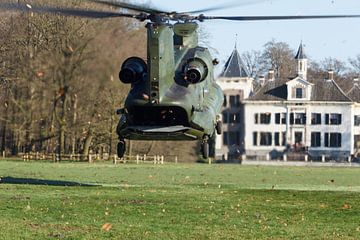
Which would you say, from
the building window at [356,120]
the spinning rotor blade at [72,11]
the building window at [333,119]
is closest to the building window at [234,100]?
the spinning rotor blade at [72,11]

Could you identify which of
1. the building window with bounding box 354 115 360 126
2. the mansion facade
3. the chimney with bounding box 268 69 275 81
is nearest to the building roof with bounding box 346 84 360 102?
the mansion facade

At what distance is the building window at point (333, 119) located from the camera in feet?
254

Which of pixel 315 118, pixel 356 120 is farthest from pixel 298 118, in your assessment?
pixel 356 120

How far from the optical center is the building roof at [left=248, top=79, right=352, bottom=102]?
2676 inches

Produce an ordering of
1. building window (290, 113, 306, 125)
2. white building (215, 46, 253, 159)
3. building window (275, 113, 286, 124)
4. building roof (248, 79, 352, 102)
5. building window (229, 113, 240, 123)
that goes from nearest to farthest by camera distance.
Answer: white building (215, 46, 253, 159)
building window (229, 113, 240, 123)
building roof (248, 79, 352, 102)
building window (275, 113, 286, 124)
building window (290, 113, 306, 125)

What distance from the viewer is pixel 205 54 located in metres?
25.9

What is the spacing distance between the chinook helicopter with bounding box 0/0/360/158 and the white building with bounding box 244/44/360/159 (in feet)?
127

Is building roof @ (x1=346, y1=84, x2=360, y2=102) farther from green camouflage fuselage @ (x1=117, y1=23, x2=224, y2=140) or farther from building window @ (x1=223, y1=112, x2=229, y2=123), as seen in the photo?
green camouflage fuselage @ (x1=117, y1=23, x2=224, y2=140)

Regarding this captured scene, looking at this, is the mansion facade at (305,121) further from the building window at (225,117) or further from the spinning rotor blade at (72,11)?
the spinning rotor blade at (72,11)

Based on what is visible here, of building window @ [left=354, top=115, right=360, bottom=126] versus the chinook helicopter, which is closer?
the chinook helicopter

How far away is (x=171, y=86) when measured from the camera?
24.5 meters

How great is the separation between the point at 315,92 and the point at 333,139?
8.99m

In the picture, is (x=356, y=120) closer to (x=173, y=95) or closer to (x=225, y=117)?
(x=225, y=117)

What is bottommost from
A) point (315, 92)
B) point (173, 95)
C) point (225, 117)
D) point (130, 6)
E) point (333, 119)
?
point (173, 95)
